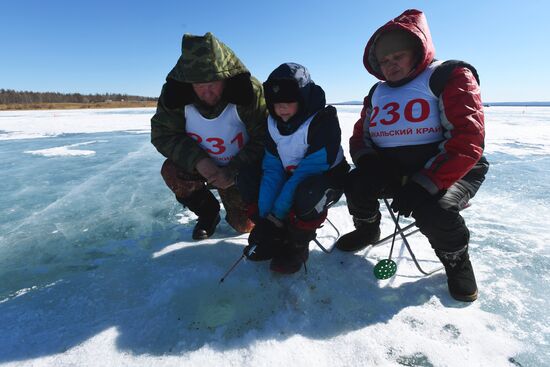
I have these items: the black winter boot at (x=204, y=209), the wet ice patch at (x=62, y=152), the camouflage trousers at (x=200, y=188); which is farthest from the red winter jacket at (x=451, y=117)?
the wet ice patch at (x=62, y=152)

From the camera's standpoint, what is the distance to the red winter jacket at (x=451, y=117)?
1.57 meters

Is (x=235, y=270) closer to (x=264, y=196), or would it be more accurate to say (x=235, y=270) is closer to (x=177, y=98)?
(x=264, y=196)

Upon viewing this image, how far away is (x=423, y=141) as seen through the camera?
1.82m

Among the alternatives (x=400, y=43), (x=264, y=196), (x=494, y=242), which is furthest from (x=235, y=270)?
(x=494, y=242)

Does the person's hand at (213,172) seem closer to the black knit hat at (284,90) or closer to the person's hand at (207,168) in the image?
the person's hand at (207,168)

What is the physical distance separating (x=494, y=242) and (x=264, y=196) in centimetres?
161

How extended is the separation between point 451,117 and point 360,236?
3.03ft

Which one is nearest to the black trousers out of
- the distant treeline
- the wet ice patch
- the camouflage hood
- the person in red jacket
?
the person in red jacket

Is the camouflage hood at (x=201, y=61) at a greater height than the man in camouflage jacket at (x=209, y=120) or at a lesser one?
greater

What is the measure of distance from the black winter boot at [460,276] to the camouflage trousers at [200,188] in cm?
135

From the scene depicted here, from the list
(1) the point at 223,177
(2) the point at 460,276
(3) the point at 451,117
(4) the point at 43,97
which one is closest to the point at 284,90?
(1) the point at 223,177

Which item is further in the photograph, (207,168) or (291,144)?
(207,168)

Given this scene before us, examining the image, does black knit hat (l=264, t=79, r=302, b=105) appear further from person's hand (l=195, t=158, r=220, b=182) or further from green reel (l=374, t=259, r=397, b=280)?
green reel (l=374, t=259, r=397, b=280)

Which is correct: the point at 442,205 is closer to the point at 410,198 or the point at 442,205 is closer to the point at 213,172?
the point at 410,198
